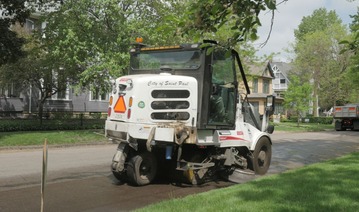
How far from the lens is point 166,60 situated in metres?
8.73

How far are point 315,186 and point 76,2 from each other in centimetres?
1595

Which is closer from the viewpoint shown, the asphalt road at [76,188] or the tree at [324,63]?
the asphalt road at [76,188]

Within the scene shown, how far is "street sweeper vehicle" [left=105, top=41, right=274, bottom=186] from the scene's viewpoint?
7.77 meters

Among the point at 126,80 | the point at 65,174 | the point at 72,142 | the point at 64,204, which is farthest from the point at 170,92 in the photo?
the point at 72,142

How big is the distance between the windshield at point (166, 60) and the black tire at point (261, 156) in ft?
9.94

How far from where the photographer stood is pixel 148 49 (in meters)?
9.17

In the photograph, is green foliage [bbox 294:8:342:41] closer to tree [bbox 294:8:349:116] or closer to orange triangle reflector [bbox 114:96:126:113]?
tree [bbox 294:8:349:116]

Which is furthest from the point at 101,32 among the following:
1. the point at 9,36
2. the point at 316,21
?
the point at 316,21

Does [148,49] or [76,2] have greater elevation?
[76,2]

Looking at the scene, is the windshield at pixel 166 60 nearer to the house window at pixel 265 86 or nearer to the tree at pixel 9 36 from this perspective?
the tree at pixel 9 36

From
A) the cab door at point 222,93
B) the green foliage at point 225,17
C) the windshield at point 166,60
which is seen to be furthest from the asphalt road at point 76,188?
the green foliage at point 225,17

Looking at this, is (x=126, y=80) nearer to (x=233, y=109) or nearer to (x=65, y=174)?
(x=233, y=109)

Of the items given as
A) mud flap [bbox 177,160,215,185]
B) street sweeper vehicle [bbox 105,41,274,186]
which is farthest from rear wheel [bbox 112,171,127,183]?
mud flap [bbox 177,160,215,185]

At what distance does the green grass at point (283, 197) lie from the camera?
19.0 feet
